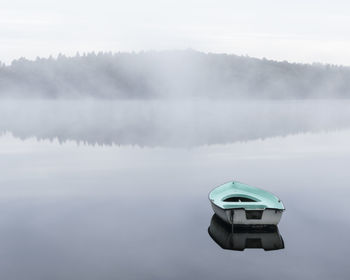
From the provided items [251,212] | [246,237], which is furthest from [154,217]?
[251,212]

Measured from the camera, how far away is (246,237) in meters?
22.7

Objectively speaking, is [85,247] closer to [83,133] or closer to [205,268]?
[205,268]

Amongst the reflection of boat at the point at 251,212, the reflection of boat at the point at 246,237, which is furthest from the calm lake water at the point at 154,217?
the reflection of boat at the point at 251,212

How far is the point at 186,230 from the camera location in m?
24.3

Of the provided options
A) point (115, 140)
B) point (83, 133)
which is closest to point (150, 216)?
point (115, 140)

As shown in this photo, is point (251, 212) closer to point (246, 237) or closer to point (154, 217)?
point (246, 237)

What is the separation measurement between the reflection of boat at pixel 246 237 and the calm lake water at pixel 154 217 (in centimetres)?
45

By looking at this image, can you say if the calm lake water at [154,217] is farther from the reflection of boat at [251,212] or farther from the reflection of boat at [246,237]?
the reflection of boat at [251,212]

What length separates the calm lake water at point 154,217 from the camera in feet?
62.7

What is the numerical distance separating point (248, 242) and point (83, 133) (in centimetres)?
6831

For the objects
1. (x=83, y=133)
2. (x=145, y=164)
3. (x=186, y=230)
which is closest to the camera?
(x=186, y=230)

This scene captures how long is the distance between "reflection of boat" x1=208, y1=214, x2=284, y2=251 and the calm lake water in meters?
0.45

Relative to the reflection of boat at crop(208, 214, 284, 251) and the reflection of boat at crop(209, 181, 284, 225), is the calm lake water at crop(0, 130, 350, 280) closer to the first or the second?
the reflection of boat at crop(208, 214, 284, 251)

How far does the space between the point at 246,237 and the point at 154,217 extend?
614 cm
